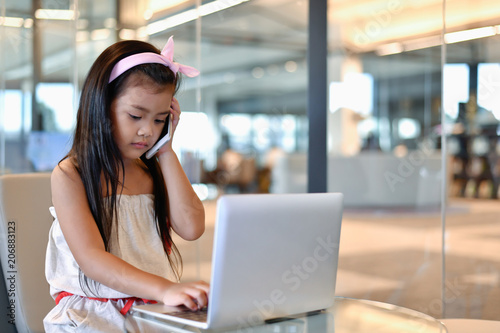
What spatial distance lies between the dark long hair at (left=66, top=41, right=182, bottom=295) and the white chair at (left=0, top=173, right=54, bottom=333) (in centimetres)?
46

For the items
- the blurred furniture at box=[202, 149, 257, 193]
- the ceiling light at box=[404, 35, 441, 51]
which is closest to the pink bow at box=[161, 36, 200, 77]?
the ceiling light at box=[404, 35, 441, 51]

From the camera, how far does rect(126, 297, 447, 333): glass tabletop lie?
1.12 meters

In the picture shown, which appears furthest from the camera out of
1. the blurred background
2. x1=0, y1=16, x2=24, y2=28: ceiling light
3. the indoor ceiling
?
x1=0, y1=16, x2=24, y2=28: ceiling light

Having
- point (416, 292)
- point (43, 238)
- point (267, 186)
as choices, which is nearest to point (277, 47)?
point (267, 186)

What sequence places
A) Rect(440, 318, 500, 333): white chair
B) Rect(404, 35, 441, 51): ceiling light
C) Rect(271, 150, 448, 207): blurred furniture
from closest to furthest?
Rect(440, 318, 500, 333): white chair < Rect(271, 150, 448, 207): blurred furniture < Rect(404, 35, 441, 51): ceiling light

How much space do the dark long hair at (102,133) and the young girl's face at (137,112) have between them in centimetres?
1

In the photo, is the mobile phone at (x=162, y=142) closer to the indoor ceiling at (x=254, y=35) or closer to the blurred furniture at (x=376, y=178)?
the indoor ceiling at (x=254, y=35)

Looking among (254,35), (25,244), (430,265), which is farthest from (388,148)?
(25,244)

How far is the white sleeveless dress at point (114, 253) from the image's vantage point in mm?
1302

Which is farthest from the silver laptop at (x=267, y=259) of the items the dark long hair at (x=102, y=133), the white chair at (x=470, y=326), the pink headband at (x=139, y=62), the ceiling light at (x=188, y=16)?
the ceiling light at (x=188, y=16)

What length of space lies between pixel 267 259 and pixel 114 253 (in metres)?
0.50

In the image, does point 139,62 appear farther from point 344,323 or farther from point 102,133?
point 344,323

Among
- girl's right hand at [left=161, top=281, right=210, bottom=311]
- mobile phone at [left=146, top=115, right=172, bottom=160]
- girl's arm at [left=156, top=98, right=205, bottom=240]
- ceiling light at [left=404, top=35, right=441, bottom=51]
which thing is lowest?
girl's right hand at [left=161, top=281, right=210, bottom=311]

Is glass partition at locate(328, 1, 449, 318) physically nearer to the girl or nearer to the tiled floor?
the tiled floor
